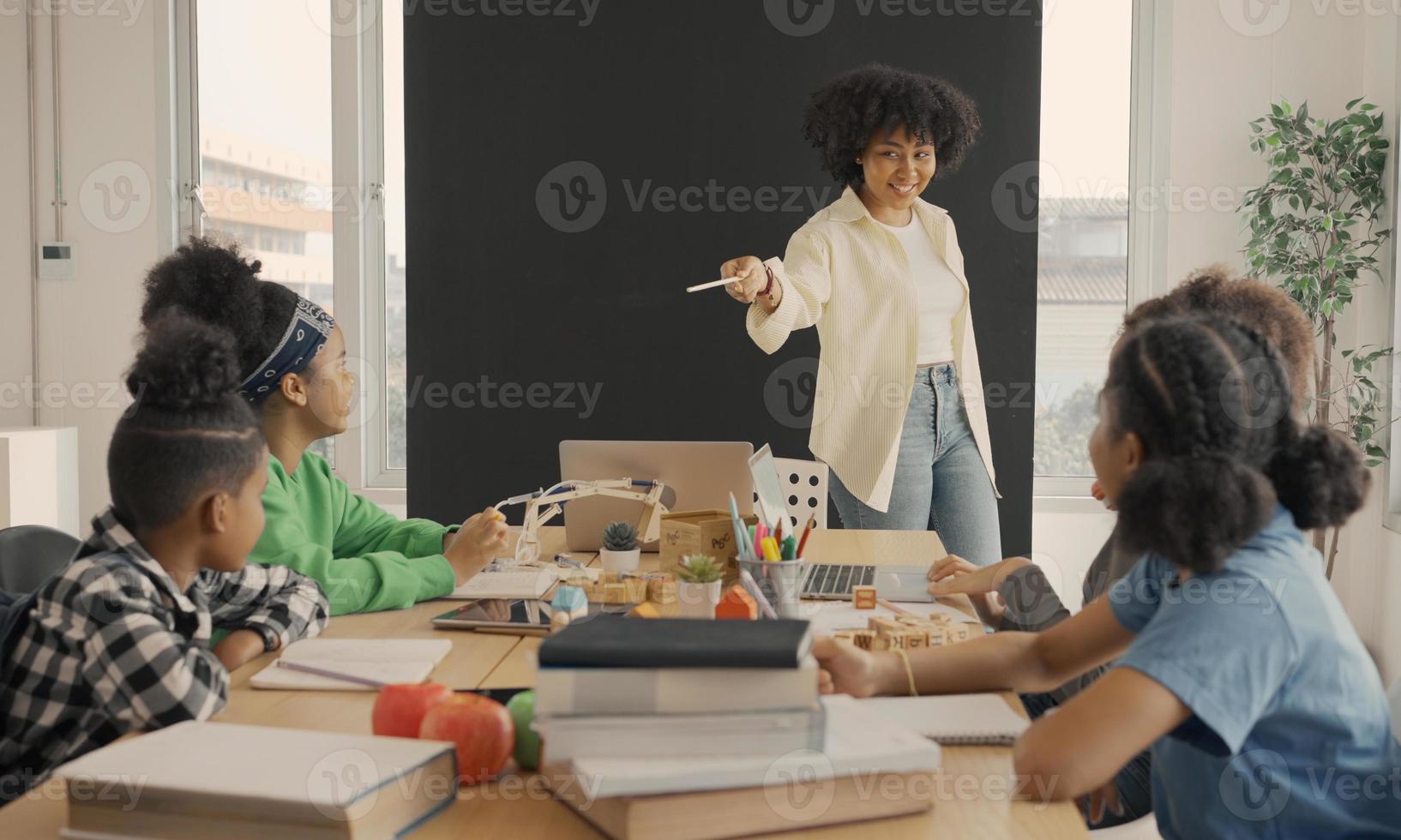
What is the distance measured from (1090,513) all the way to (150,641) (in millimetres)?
3774

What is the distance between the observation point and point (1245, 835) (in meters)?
1.19

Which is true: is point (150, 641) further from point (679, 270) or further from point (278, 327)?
point (679, 270)

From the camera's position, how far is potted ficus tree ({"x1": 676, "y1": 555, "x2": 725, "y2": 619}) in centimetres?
160

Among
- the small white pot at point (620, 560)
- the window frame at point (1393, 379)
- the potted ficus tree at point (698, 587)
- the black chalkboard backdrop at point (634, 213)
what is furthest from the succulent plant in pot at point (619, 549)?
the window frame at point (1393, 379)

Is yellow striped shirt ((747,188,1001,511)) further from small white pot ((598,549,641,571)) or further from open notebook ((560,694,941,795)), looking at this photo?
open notebook ((560,694,941,795))

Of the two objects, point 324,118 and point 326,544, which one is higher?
point 324,118

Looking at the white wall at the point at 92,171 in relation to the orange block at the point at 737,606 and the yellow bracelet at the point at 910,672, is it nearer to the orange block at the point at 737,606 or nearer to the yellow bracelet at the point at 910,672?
the orange block at the point at 737,606

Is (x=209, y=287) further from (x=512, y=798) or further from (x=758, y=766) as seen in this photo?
(x=758, y=766)

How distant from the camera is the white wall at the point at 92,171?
15.0 feet

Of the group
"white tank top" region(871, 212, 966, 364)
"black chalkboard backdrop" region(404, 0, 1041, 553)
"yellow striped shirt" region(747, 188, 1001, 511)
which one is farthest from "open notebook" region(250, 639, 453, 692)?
"black chalkboard backdrop" region(404, 0, 1041, 553)

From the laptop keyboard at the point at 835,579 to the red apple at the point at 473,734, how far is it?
0.81m

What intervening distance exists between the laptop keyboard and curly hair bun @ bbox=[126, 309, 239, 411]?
2.88ft

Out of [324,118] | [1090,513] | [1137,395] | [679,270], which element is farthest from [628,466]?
[324,118]

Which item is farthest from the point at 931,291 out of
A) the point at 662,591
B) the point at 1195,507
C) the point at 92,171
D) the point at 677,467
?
the point at 92,171
